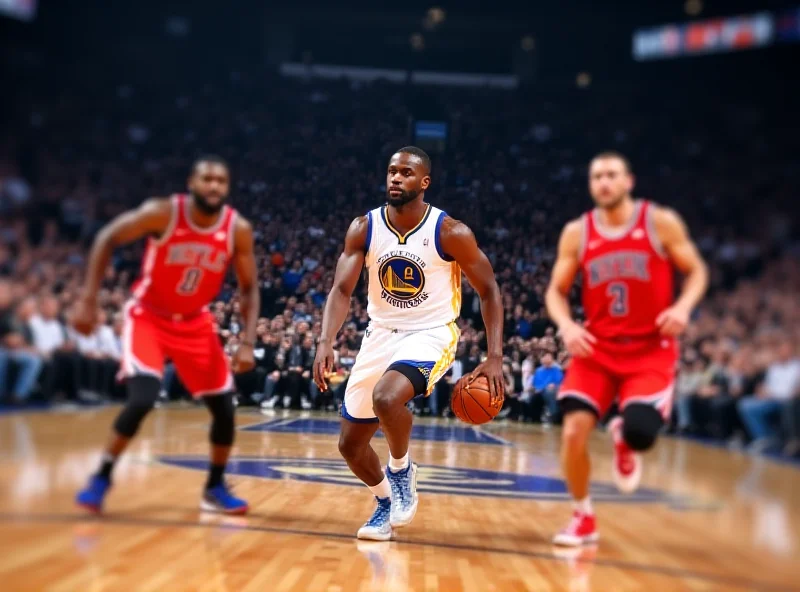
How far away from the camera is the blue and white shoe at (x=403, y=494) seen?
3471 millimetres

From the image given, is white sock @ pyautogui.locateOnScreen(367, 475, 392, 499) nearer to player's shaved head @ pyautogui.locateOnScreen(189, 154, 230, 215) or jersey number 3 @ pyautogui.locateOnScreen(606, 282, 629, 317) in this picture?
jersey number 3 @ pyautogui.locateOnScreen(606, 282, 629, 317)

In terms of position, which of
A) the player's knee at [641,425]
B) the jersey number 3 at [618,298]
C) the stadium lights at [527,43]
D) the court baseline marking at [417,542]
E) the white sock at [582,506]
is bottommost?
the court baseline marking at [417,542]

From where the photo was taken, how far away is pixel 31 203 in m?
5.47

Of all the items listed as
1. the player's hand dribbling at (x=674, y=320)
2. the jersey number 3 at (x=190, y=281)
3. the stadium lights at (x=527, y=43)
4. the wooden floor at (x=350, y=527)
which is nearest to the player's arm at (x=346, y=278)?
the jersey number 3 at (x=190, y=281)

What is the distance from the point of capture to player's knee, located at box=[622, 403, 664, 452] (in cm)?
281

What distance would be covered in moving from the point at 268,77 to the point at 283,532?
5.71m

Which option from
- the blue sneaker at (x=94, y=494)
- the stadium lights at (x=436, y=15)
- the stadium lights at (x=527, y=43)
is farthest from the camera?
the stadium lights at (x=527, y=43)

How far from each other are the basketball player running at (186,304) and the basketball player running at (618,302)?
134 centimetres

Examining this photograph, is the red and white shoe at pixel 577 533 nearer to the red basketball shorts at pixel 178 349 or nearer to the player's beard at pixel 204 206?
the red basketball shorts at pixel 178 349

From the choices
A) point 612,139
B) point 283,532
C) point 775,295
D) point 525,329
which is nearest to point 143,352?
point 283,532

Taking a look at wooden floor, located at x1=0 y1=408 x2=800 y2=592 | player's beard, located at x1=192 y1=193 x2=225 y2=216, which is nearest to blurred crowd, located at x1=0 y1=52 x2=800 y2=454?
wooden floor, located at x1=0 y1=408 x2=800 y2=592

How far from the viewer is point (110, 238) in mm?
2908

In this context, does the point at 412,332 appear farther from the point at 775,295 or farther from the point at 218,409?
the point at 775,295

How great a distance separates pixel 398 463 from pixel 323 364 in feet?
1.96
